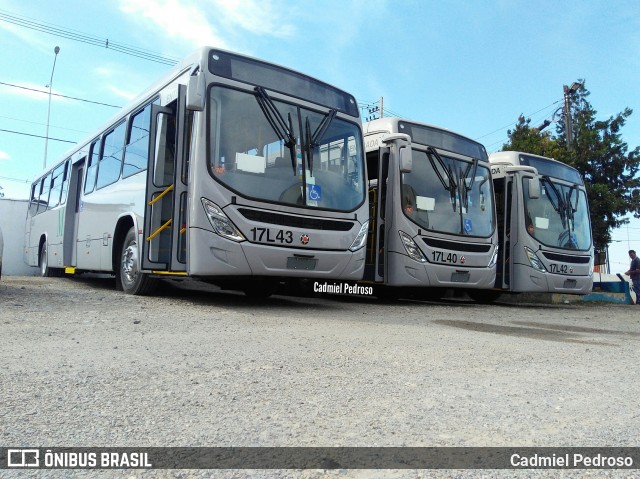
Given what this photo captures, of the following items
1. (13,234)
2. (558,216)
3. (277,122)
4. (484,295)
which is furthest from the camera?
(13,234)

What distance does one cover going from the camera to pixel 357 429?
2.67m

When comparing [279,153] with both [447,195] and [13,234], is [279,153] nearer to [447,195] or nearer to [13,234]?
[447,195]

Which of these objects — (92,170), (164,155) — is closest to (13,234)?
(92,170)

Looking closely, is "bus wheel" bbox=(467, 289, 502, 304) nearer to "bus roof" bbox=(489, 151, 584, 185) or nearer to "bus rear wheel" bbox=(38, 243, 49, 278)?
"bus roof" bbox=(489, 151, 584, 185)

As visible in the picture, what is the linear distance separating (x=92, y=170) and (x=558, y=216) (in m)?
9.35

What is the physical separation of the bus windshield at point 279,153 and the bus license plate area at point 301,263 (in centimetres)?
70

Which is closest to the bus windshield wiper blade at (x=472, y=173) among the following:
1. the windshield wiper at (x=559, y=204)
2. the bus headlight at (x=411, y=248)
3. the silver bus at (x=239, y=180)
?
the bus headlight at (x=411, y=248)

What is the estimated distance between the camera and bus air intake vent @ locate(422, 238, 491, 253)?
374 inches

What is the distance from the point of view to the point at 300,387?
11.0ft

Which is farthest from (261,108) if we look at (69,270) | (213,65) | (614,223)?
(614,223)

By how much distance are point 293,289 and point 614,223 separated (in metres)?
15.3

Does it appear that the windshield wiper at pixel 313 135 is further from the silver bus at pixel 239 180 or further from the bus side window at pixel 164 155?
the bus side window at pixel 164 155

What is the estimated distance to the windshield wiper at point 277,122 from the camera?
24.4ft

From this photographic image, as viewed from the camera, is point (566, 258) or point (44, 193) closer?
point (566, 258)
